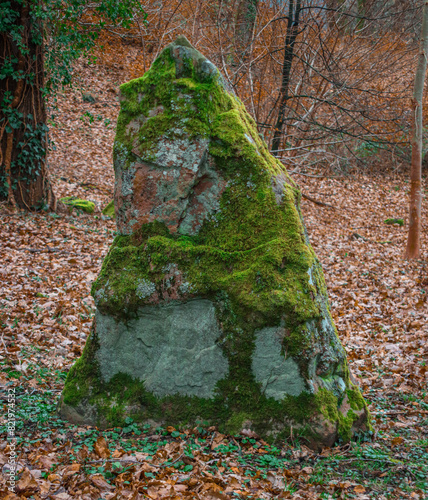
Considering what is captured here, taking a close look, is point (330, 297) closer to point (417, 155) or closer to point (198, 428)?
point (417, 155)

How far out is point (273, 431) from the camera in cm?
354

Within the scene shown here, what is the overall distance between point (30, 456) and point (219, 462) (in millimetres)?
1392

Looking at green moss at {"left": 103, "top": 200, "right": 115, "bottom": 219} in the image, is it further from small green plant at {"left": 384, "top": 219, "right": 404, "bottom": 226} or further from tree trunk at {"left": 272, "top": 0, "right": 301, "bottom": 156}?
small green plant at {"left": 384, "top": 219, "right": 404, "bottom": 226}

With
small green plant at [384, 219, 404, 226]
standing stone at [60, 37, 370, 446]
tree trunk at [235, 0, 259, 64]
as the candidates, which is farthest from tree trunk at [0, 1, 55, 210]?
small green plant at [384, 219, 404, 226]

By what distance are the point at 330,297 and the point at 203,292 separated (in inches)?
179

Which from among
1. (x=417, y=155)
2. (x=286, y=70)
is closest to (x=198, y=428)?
(x=417, y=155)

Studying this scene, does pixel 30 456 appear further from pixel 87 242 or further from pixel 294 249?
pixel 87 242

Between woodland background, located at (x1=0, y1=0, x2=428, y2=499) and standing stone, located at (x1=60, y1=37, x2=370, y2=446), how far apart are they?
0.29 meters

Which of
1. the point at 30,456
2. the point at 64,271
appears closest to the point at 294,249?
the point at 30,456

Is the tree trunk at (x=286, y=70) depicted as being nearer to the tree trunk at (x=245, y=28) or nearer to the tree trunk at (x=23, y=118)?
the tree trunk at (x=245, y=28)

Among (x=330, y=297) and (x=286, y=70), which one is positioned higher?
(x=286, y=70)

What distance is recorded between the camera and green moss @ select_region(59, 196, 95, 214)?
1045cm

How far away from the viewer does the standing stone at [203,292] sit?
11.7ft

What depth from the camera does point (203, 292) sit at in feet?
12.2
